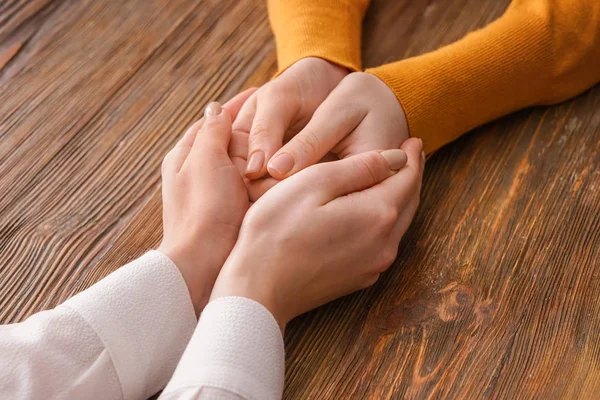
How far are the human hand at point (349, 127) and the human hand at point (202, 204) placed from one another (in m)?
0.06

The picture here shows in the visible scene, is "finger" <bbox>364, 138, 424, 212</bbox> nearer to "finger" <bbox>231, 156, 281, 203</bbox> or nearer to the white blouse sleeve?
"finger" <bbox>231, 156, 281, 203</bbox>

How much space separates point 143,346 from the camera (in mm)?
588

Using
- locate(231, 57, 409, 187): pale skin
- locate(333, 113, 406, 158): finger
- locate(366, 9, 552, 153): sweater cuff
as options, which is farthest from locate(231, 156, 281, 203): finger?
locate(366, 9, 552, 153): sweater cuff

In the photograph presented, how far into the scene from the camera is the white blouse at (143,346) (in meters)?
0.52

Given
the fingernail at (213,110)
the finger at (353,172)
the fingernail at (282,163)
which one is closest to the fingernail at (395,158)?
the finger at (353,172)

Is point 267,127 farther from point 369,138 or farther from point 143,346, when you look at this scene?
point 143,346

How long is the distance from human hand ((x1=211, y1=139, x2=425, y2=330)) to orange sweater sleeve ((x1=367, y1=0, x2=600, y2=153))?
0.13m

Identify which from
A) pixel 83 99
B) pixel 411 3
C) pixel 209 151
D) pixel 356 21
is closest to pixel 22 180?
pixel 83 99

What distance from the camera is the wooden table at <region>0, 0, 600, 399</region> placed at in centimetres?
65

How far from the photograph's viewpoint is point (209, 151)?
0.73m

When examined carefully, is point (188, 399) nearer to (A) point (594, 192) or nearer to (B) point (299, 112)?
(B) point (299, 112)

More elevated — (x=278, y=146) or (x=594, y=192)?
(x=278, y=146)

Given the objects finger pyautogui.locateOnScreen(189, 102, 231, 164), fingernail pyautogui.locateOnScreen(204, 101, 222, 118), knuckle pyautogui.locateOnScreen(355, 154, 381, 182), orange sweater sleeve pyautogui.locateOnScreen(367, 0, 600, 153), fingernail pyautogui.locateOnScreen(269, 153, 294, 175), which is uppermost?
fingernail pyautogui.locateOnScreen(204, 101, 222, 118)

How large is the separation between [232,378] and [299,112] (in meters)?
0.38
